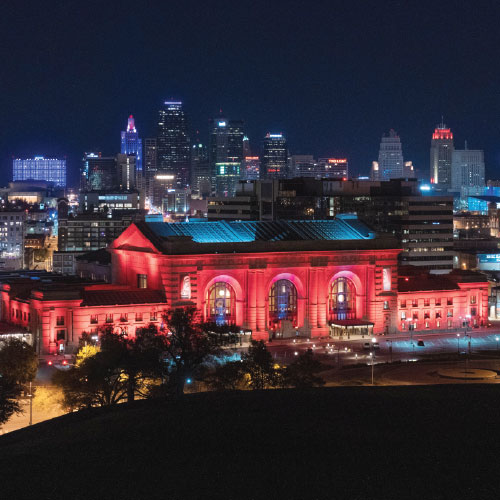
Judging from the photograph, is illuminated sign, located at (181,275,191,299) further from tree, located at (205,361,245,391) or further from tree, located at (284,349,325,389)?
tree, located at (205,361,245,391)

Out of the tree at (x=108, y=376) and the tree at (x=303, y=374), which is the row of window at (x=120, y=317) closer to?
the tree at (x=108, y=376)

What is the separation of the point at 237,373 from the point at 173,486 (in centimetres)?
3935

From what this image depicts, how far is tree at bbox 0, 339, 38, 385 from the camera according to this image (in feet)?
318

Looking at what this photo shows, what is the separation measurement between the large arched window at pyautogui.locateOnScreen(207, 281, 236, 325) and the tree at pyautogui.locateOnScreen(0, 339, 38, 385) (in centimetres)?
4374

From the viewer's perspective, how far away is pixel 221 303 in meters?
145

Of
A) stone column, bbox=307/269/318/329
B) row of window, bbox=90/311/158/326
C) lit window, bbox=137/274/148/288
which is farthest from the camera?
stone column, bbox=307/269/318/329

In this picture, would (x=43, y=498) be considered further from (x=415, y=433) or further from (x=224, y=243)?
(x=224, y=243)

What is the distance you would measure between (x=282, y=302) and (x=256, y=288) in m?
5.64

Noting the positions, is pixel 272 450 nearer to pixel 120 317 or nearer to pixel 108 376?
pixel 108 376

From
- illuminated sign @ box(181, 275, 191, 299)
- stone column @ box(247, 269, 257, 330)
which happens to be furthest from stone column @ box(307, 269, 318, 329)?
illuminated sign @ box(181, 275, 191, 299)

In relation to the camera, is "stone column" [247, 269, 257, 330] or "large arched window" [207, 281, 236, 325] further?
"stone column" [247, 269, 257, 330]

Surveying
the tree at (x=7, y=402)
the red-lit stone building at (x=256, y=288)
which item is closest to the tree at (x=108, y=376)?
the tree at (x=7, y=402)

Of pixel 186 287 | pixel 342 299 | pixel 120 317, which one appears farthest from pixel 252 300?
pixel 120 317

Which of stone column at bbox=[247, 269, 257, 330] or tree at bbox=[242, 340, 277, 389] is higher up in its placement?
stone column at bbox=[247, 269, 257, 330]
